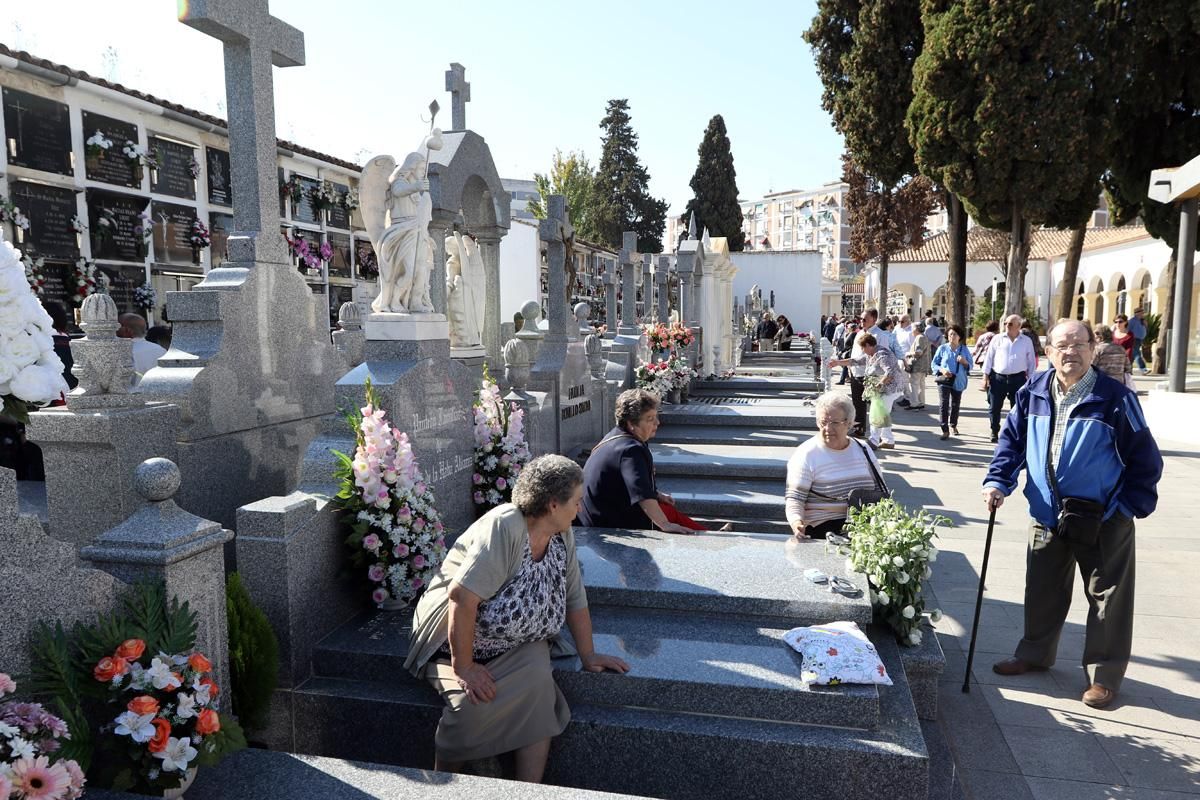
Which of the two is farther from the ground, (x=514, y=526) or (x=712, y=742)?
(x=514, y=526)

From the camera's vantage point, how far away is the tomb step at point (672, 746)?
326 centimetres

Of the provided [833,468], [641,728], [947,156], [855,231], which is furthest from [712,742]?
[855,231]

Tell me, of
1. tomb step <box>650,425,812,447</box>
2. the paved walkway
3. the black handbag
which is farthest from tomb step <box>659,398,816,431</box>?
the black handbag

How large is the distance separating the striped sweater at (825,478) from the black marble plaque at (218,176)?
32.5 feet

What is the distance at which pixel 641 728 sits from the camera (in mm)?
3445

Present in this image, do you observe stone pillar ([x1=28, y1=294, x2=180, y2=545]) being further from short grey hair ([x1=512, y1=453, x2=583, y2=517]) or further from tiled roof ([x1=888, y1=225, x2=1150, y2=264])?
tiled roof ([x1=888, y1=225, x2=1150, y2=264])

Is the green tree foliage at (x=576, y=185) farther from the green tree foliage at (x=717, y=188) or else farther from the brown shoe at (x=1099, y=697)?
the brown shoe at (x=1099, y=697)

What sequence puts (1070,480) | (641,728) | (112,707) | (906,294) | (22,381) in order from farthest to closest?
(906,294) < (1070,480) < (641,728) < (112,707) < (22,381)

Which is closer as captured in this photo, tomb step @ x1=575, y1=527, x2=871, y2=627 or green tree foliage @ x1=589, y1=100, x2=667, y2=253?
tomb step @ x1=575, y1=527, x2=871, y2=627

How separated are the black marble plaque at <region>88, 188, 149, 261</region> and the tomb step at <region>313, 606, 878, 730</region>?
25.4ft

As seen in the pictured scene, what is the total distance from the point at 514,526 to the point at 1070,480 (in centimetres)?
306

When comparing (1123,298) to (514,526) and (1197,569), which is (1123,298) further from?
(514,526)

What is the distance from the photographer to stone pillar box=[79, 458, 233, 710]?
2.94 meters

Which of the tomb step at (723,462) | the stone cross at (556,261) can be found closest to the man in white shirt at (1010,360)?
the tomb step at (723,462)
